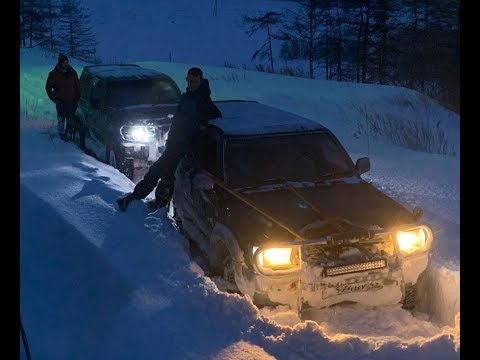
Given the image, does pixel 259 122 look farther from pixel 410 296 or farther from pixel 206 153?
pixel 410 296

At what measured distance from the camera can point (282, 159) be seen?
6695 millimetres

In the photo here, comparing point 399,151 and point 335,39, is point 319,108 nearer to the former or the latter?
point 399,151

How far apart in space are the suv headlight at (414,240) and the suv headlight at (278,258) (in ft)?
3.11

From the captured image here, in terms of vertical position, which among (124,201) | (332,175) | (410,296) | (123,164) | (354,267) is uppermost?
(332,175)

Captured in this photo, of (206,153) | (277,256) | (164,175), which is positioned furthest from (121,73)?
(277,256)

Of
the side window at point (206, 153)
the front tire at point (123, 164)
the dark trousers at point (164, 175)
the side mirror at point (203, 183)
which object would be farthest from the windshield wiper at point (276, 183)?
the front tire at point (123, 164)

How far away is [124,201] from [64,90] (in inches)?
229

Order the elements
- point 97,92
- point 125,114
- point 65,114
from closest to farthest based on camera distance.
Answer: point 125,114
point 97,92
point 65,114

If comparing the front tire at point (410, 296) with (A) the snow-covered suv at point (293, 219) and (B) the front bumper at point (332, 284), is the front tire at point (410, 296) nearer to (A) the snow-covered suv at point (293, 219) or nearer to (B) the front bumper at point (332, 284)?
(A) the snow-covered suv at point (293, 219)

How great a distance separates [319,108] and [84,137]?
7.60m

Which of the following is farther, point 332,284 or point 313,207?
point 313,207

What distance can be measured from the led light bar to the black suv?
5735 mm

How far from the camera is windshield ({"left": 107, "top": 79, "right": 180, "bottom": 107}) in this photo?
38.6 feet

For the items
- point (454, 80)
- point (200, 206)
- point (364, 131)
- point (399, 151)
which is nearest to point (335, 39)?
point (454, 80)
